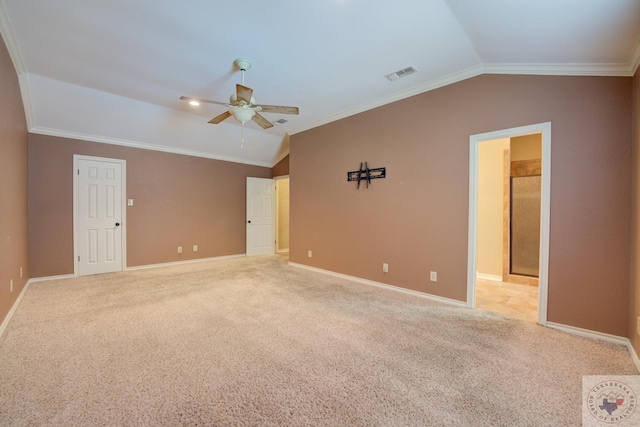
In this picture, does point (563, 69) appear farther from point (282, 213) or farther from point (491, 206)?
point (282, 213)

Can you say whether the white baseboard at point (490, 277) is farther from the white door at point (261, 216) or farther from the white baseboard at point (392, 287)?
the white door at point (261, 216)

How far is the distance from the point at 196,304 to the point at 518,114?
4.46m

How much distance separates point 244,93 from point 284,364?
2675 millimetres

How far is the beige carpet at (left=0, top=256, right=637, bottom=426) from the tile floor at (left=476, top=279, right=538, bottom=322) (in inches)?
12.4

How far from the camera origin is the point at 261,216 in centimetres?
714

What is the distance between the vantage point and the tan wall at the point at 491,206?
15.2 feet

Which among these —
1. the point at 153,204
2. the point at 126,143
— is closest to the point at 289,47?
the point at 126,143

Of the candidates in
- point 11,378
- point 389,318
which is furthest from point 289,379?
point 11,378

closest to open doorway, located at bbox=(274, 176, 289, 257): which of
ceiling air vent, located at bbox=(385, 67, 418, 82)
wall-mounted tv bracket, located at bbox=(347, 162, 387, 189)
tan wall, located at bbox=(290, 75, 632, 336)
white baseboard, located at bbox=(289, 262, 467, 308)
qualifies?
tan wall, located at bbox=(290, 75, 632, 336)

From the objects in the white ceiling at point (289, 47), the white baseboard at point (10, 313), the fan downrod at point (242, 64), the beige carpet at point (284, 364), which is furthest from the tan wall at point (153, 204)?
the fan downrod at point (242, 64)

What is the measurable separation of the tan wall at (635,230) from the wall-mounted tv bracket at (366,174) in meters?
2.51

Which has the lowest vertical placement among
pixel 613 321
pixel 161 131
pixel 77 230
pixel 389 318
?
pixel 389 318

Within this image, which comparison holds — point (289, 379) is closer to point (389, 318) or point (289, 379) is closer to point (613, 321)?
point (389, 318)

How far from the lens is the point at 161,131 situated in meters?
5.09
